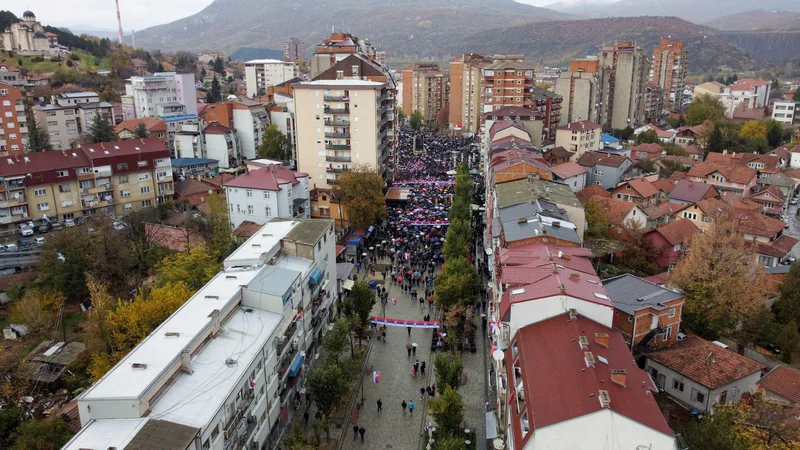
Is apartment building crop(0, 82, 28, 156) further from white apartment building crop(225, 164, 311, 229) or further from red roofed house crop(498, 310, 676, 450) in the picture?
red roofed house crop(498, 310, 676, 450)

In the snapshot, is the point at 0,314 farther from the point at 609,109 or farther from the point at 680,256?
the point at 609,109

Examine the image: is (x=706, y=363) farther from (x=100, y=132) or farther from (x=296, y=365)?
(x=100, y=132)

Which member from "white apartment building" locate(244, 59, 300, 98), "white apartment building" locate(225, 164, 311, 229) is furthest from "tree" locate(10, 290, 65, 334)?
"white apartment building" locate(244, 59, 300, 98)

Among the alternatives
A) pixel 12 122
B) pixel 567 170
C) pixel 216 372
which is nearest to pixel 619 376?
pixel 216 372

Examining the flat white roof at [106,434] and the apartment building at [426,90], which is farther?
the apartment building at [426,90]

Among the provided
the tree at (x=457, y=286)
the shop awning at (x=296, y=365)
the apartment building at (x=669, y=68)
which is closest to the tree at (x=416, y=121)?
the apartment building at (x=669, y=68)

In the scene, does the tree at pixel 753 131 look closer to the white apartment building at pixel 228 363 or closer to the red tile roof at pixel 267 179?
the red tile roof at pixel 267 179
